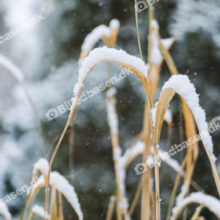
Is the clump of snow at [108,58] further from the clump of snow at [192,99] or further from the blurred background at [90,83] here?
the blurred background at [90,83]

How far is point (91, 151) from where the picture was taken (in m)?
1.42

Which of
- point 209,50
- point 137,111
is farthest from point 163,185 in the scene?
point 209,50

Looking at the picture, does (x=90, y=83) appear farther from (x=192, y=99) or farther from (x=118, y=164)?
(x=192, y=99)

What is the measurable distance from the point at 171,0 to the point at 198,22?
0.52 ft

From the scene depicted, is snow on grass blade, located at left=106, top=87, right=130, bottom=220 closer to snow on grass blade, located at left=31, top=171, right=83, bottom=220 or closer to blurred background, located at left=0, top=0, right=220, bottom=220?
snow on grass blade, located at left=31, top=171, right=83, bottom=220

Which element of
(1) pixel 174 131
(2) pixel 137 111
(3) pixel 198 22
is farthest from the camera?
(2) pixel 137 111

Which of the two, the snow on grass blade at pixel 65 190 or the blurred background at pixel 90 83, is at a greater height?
the blurred background at pixel 90 83

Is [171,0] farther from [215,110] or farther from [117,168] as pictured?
[117,168]

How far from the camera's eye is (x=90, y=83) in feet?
4.13

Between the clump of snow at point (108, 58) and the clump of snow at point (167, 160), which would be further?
the clump of snow at point (167, 160)

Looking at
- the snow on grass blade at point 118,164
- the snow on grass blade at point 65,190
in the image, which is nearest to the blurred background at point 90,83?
the snow on grass blade at point 118,164

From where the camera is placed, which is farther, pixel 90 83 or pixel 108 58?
pixel 90 83

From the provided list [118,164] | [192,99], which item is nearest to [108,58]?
[192,99]

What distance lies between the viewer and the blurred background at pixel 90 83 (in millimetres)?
1331
